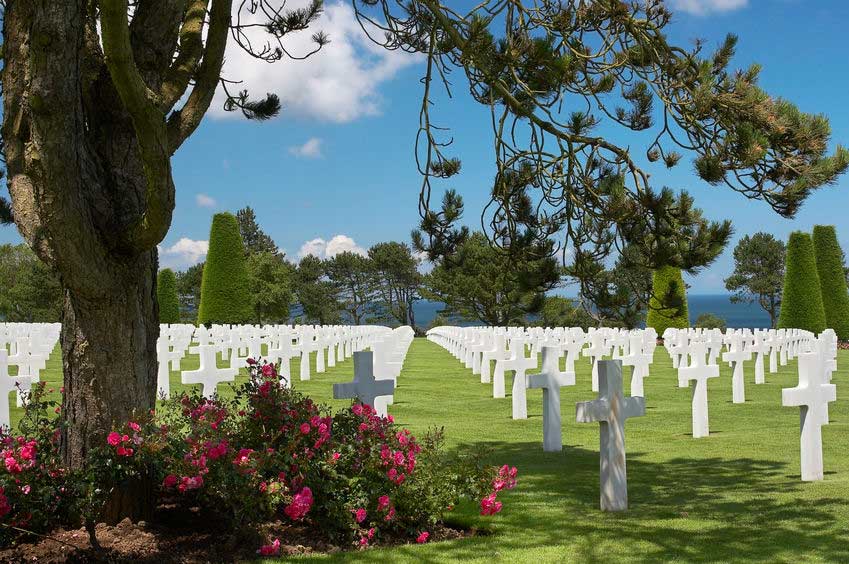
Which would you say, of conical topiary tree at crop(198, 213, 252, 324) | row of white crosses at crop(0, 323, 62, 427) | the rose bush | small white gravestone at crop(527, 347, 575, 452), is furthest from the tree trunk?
conical topiary tree at crop(198, 213, 252, 324)

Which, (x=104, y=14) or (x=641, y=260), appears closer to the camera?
(x=104, y=14)

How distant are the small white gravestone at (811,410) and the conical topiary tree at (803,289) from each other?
24.6 meters

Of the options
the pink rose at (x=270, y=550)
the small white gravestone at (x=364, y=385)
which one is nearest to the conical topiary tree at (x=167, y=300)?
the small white gravestone at (x=364, y=385)

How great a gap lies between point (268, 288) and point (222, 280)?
1522 cm

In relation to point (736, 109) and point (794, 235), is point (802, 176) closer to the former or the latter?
point (736, 109)

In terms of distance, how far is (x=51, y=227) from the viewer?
4492 millimetres

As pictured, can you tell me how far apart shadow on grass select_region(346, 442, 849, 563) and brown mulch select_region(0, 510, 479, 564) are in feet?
1.58

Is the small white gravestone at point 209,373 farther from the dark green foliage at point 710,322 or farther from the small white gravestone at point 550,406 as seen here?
the dark green foliage at point 710,322

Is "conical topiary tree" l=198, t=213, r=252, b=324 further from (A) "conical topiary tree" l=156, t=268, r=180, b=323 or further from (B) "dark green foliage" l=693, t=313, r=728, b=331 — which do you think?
(B) "dark green foliage" l=693, t=313, r=728, b=331

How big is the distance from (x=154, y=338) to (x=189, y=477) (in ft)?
3.75

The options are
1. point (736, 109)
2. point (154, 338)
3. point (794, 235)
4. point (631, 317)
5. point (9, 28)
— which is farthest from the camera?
point (794, 235)

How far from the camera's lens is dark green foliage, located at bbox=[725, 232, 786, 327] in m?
55.5

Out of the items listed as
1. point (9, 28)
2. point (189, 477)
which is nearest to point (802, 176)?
point (189, 477)

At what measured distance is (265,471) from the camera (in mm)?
4777
